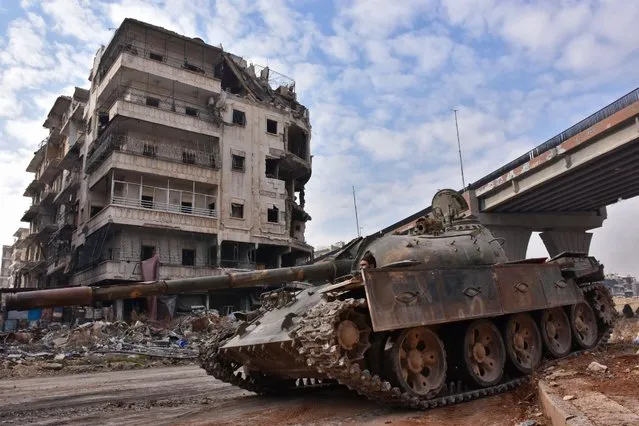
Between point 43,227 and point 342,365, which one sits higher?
point 43,227

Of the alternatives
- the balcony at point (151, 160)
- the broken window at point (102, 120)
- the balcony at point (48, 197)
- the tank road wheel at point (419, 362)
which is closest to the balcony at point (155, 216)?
the balcony at point (151, 160)

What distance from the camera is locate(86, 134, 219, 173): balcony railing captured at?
3316 centimetres

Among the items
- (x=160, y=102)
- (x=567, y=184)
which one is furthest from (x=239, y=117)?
(x=567, y=184)

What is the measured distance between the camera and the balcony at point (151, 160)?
106 feet

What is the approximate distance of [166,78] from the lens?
34406mm

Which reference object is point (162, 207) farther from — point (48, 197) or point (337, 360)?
point (337, 360)

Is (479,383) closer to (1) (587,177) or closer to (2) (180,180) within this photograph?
(1) (587,177)

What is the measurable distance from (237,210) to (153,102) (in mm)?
8724

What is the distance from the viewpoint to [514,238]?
110 feet

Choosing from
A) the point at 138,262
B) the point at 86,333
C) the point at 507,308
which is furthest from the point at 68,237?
the point at 507,308

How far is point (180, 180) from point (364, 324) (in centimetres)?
2892

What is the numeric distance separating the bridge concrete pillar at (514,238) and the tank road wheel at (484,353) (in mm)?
24479

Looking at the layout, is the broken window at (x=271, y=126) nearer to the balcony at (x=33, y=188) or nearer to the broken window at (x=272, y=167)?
the broken window at (x=272, y=167)

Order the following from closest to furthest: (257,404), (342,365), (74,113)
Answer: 1. (342,365)
2. (257,404)
3. (74,113)
